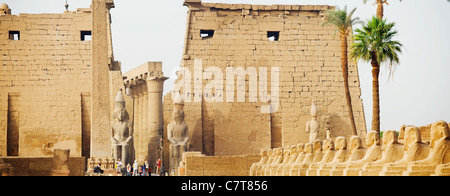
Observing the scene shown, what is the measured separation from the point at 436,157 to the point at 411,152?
0.61 meters

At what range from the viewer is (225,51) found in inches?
1064

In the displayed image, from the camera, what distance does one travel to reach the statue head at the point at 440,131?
9531 millimetres

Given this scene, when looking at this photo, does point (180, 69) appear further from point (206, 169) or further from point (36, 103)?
point (206, 169)

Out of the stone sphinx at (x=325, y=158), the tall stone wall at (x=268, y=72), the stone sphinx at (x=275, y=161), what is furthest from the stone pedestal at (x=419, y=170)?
the tall stone wall at (x=268, y=72)

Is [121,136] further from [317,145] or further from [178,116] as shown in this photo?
[317,145]

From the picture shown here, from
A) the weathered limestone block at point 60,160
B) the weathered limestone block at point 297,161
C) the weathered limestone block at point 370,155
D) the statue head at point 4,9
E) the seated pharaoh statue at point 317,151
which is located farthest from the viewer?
the statue head at point 4,9

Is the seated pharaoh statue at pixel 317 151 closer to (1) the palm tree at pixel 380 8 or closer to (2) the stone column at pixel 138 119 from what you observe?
(1) the palm tree at pixel 380 8

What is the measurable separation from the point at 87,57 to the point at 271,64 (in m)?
6.20

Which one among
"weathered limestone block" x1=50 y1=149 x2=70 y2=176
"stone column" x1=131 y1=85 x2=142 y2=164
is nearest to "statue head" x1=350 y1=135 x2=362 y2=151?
"weathered limestone block" x1=50 y1=149 x2=70 y2=176

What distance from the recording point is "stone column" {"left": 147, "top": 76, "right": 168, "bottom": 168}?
2578cm

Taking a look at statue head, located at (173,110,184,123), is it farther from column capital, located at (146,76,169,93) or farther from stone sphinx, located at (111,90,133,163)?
column capital, located at (146,76,169,93)

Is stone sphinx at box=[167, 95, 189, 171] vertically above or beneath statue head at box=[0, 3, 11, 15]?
beneath

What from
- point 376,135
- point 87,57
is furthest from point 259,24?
point 376,135

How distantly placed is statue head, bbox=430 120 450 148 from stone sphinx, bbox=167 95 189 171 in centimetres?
1441
